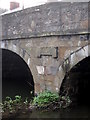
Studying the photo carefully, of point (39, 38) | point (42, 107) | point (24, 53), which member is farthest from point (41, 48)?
point (42, 107)

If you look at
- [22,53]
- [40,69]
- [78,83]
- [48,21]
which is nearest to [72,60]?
[78,83]

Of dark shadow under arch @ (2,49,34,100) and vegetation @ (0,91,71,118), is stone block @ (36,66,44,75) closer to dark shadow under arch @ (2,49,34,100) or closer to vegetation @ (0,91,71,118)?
vegetation @ (0,91,71,118)

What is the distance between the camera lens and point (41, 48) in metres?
7.09

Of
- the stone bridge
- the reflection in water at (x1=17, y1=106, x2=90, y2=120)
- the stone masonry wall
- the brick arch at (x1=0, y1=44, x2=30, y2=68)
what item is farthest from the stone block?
the reflection in water at (x1=17, y1=106, x2=90, y2=120)

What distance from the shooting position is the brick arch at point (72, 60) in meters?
5.95

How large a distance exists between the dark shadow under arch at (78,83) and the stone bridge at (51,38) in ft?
0.68

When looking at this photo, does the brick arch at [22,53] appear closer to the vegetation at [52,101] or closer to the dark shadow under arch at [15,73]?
the vegetation at [52,101]

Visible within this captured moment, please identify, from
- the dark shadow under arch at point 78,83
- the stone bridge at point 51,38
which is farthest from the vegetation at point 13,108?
the dark shadow under arch at point 78,83

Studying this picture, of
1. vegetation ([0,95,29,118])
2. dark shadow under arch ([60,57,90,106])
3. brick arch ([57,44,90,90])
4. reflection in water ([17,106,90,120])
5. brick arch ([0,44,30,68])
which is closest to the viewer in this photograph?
brick arch ([57,44,90,90])

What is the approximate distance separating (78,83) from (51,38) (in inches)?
64.9

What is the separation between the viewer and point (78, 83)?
7.16 m

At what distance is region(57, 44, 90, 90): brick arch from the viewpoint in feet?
19.5

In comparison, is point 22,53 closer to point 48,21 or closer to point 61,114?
point 48,21

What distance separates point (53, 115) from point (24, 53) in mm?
2436
